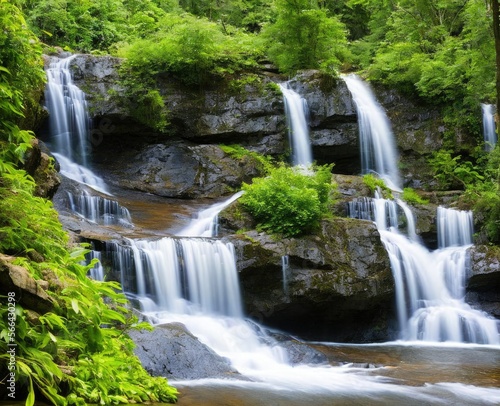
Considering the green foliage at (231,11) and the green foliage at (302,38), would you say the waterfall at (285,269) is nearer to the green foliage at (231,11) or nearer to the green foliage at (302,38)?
the green foliage at (302,38)

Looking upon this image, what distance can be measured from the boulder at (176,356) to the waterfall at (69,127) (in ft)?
28.2

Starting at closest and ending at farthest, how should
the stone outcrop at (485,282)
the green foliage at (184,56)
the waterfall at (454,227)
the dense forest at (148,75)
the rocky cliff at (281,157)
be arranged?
1. the dense forest at (148,75)
2. the rocky cliff at (281,157)
3. the stone outcrop at (485,282)
4. the waterfall at (454,227)
5. the green foliage at (184,56)

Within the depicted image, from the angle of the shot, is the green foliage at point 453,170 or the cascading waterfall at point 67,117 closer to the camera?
the cascading waterfall at point 67,117

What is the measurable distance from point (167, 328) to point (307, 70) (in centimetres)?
1331

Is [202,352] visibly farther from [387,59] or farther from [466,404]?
[387,59]

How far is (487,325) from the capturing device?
41.0 ft

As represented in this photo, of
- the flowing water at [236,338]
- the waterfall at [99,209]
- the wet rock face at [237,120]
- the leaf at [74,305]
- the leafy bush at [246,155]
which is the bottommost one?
the flowing water at [236,338]

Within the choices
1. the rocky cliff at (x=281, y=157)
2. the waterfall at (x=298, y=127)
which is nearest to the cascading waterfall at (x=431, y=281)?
the rocky cliff at (x=281, y=157)

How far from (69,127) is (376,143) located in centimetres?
1034

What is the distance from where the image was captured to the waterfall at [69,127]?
1617 centimetres

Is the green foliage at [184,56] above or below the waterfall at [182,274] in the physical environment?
above

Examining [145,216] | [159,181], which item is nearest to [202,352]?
[145,216]

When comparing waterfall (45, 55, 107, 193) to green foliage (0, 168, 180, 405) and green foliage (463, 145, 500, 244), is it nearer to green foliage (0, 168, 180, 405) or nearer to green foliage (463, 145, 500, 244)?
green foliage (463, 145, 500, 244)

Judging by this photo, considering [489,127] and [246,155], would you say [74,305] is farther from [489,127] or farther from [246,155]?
[489,127]
